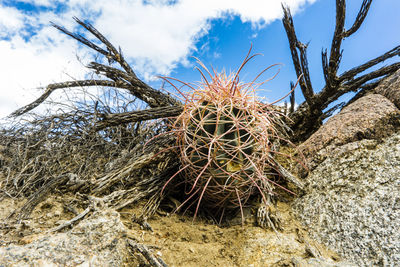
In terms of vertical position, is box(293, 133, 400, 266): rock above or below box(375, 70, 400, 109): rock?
below

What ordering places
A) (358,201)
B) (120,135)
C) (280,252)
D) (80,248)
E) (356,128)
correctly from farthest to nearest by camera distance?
1. (120,135)
2. (356,128)
3. (358,201)
4. (280,252)
5. (80,248)

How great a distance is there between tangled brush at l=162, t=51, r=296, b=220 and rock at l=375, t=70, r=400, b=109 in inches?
53.4

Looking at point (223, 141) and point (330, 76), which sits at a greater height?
point (330, 76)

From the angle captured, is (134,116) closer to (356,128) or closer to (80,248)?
(80,248)

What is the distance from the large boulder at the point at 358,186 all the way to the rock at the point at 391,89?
0.08 m

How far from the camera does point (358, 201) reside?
1.87 metres

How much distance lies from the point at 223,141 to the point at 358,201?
1009 millimetres

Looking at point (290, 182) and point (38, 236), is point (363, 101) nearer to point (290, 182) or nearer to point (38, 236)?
point (290, 182)

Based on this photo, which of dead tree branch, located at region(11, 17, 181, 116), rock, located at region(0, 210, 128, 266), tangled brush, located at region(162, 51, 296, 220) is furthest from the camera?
dead tree branch, located at region(11, 17, 181, 116)

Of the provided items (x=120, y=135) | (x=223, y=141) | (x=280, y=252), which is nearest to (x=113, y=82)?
(x=120, y=135)

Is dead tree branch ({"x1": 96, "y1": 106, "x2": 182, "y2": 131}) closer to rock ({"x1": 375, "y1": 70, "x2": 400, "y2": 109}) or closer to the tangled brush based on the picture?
the tangled brush

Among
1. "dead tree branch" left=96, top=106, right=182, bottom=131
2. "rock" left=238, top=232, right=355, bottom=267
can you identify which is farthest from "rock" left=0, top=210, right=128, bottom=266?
"dead tree branch" left=96, top=106, right=182, bottom=131

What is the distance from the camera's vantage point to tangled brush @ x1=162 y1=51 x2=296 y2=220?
1871 mm

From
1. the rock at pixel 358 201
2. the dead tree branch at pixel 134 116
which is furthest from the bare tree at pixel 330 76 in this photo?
the dead tree branch at pixel 134 116
